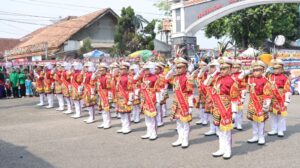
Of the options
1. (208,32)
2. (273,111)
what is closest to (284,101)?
(273,111)

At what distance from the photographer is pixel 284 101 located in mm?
8133

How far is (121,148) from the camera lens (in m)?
7.36

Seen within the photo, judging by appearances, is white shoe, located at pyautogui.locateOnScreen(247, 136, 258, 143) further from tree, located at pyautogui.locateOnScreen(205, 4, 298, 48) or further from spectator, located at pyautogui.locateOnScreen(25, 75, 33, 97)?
tree, located at pyautogui.locateOnScreen(205, 4, 298, 48)

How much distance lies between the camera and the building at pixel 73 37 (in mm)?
28397

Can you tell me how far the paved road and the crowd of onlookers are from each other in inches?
303

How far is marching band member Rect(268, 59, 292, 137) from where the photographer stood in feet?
26.7

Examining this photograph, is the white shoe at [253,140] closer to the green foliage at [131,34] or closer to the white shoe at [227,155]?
the white shoe at [227,155]

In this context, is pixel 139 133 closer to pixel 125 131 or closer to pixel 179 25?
pixel 125 131

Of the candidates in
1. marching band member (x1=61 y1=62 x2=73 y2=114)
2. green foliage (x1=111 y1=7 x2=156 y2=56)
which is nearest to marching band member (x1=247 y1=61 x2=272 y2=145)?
marching band member (x1=61 y1=62 x2=73 y2=114)

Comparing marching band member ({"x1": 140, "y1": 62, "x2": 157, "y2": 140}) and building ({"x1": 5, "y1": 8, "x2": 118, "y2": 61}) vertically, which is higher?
building ({"x1": 5, "y1": 8, "x2": 118, "y2": 61})

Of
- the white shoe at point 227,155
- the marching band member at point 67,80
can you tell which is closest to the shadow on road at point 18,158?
the white shoe at point 227,155

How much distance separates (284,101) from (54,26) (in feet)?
101

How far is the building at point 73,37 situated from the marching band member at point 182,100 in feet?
69.0

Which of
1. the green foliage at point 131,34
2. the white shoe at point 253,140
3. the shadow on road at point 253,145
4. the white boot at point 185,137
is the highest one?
the green foliage at point 131,34
